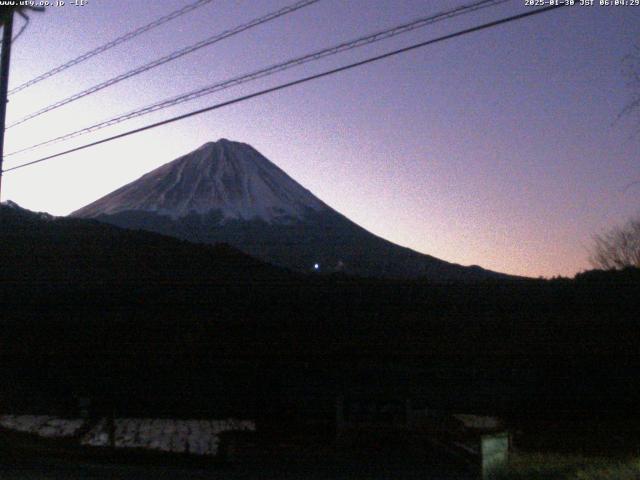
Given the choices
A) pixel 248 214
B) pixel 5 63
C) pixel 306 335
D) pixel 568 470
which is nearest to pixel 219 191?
pixel 248 214

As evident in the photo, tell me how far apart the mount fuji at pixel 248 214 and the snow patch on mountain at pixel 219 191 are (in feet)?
0.17

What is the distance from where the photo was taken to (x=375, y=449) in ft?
43.2

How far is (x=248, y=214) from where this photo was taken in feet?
156

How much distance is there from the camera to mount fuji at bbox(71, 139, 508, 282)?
103 feet

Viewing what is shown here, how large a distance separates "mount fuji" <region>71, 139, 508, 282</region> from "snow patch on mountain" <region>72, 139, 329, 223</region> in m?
0.05

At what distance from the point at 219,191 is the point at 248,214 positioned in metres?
4.76

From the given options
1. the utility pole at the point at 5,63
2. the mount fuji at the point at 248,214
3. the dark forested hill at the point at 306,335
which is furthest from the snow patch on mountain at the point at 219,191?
the utility pole at the point at 5,63

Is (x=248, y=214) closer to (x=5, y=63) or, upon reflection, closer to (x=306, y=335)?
(x=306, y=335)

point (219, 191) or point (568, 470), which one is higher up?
point (219, 191)

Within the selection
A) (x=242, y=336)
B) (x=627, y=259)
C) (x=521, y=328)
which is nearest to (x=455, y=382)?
(x=521, y=328)

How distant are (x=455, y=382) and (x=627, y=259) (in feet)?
48.4

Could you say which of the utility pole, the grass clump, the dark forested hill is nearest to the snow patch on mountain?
the dark forested hill

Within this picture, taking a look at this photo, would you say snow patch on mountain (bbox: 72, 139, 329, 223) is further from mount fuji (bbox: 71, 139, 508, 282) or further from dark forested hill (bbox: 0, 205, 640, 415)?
dark forested hill (bbox: 0, 205, 640, 415)

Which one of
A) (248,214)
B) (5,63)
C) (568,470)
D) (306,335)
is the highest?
(248,214)
